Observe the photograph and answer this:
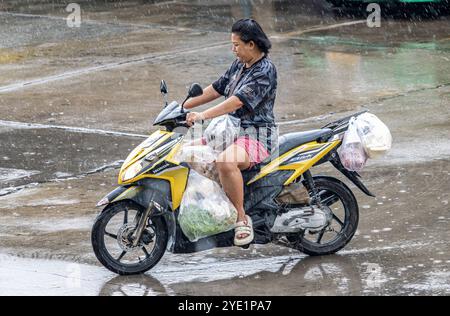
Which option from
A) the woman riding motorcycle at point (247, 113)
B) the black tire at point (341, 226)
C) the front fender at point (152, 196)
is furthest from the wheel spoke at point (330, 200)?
the front fender at point (152, 196)

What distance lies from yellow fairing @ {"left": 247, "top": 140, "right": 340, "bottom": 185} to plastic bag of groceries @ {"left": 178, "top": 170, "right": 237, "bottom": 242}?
0.26 m

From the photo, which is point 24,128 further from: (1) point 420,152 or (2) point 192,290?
(2) point 192,290

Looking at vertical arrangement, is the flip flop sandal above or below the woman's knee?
below

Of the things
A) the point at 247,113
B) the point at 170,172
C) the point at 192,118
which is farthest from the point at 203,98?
the point at 170,172

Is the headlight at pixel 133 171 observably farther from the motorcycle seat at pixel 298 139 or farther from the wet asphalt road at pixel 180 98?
the motorcycle seat at pixel 298 139

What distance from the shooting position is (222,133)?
685 cm

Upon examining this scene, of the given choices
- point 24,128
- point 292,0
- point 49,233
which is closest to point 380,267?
point 49,233

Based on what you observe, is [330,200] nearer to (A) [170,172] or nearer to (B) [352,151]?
(B) [352,151]

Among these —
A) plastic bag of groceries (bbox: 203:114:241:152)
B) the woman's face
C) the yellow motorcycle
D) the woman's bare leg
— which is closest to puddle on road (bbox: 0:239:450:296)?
the yellow motorcycle

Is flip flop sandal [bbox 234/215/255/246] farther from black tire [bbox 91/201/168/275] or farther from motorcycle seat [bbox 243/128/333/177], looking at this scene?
black tire [bbox 91/201/168/275]

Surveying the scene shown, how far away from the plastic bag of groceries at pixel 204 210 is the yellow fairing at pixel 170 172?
43 millimetres

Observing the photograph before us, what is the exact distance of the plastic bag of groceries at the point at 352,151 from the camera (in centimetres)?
705

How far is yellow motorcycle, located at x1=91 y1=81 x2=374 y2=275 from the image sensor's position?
6.79 m
